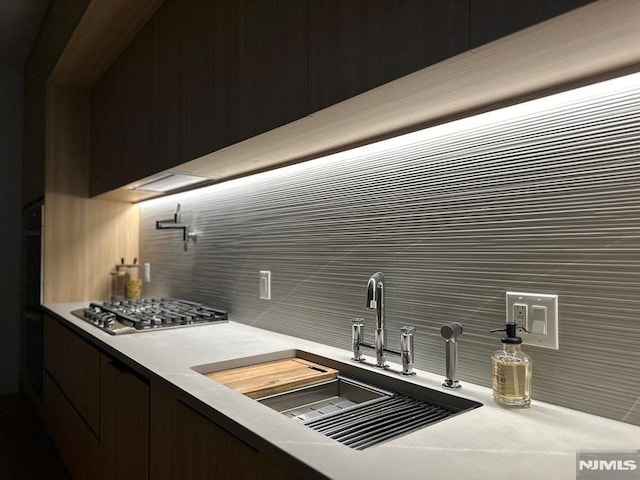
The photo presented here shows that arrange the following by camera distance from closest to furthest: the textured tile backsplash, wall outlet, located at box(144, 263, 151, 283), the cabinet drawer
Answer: the textured tile backsplash, the cabinet drawer, wall outlet, located at box(144, 263, 151, 283)

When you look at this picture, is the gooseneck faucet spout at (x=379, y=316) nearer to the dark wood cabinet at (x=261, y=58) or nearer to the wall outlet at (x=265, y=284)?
the dark wood cabinet at (x=261, y=58)

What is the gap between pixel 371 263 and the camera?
4.87 feet

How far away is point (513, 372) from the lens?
1.00 metres

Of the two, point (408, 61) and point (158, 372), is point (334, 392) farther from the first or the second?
point (408, 61)

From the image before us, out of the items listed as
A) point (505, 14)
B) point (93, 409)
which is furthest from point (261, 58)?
point (93, 409)

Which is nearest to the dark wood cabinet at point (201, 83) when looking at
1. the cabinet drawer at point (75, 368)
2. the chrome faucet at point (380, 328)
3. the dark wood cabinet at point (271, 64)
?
the dark wood cabinet at point (271, 64)

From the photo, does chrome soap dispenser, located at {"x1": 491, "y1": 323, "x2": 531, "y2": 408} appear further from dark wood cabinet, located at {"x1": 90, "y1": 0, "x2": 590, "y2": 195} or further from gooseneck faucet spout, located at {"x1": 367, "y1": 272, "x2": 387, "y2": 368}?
dark wood cabinet, located at {"x1": 90, "y1": 0, "x2": 590, "y2": 195}

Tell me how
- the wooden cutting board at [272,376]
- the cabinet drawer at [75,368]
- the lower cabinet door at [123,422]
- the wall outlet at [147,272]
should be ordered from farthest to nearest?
the wall outlet at [147,272]
the cabinet drawer at [75,368]
the lower cabinet door at [123,422]
the wooden cutting board at [272,376]

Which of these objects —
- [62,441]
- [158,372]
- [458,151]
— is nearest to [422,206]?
[458,151]

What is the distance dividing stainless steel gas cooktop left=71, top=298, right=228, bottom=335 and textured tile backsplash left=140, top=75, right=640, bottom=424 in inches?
15.4

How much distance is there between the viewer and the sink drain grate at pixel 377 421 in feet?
3.23

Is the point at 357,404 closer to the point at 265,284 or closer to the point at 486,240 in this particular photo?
the point at 486,240

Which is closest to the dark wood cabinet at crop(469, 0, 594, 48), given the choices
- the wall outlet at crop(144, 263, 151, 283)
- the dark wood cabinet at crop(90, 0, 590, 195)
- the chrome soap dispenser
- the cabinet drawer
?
the dark wood cabinet at crop(90, 0, 590, 195)

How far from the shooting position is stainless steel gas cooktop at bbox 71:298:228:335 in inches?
78.5
